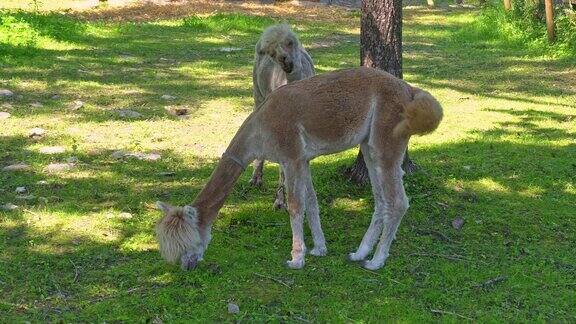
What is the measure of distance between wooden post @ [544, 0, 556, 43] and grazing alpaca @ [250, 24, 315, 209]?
9506mm

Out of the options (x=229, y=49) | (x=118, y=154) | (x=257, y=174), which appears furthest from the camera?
(x=229, y=49)

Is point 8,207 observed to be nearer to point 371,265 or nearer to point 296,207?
point 296,207

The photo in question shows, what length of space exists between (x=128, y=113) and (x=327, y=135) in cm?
530

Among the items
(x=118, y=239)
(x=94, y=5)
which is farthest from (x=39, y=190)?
(x=94, y=5)

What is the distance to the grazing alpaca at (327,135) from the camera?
580 centimetres

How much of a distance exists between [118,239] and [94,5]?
17165mm

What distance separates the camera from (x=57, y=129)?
9570 mm

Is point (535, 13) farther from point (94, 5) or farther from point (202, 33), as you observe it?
point (94, 5)

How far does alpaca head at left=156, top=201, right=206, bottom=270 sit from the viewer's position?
554cm

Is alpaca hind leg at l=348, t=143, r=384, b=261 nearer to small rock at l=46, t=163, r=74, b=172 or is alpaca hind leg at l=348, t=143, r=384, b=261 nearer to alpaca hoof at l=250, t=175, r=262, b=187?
alpaca hoof at l=250, t=175, r=262, b=187

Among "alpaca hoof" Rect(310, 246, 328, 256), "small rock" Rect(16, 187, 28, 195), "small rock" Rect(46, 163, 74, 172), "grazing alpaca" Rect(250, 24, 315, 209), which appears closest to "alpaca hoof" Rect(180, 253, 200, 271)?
"alpaca hoof" Rect(310, 246, 328, 256)

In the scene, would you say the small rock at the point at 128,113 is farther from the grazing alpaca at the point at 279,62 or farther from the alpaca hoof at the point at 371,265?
the alpaca hoof at the point at 371,265

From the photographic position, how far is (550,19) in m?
15.2

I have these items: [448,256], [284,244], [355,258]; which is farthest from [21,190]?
[448,256]
